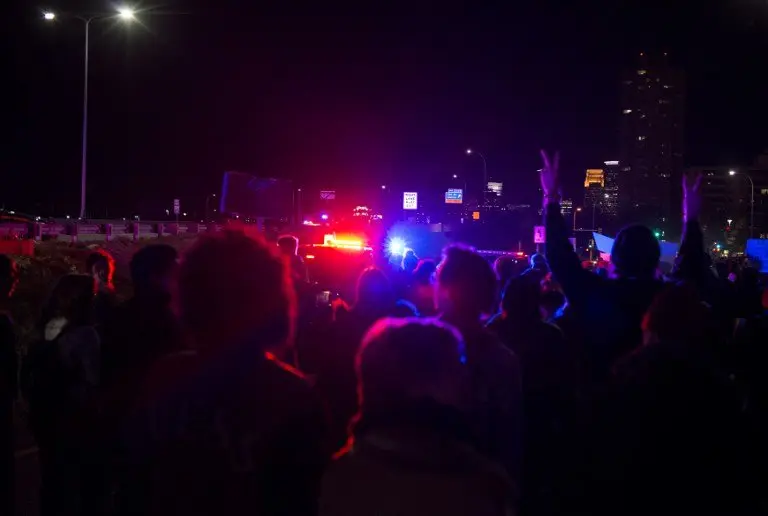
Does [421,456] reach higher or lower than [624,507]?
higher

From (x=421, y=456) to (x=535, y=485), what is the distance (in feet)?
8.71

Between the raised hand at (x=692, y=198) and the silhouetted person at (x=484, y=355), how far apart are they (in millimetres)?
2394

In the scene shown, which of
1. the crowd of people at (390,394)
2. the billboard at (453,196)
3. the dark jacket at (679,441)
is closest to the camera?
the crowd of people at (390,394)

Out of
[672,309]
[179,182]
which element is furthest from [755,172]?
[672,309]

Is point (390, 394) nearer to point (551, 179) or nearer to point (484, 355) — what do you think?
point (484, 355)

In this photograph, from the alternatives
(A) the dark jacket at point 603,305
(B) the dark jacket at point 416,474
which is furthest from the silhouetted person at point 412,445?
(A) the dark jacket at point 603,305

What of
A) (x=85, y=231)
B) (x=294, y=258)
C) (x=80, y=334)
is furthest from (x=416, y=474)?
(x=85, y=231)

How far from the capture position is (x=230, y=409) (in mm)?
2152

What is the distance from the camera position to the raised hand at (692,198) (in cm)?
521

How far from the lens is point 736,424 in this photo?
282 centimetres

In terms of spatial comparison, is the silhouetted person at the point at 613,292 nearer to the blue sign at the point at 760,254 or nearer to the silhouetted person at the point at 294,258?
the silhouetted person at the point at 294,258

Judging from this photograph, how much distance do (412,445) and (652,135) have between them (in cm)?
17353

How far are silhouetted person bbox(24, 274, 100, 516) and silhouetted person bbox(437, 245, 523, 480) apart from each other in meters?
2.34

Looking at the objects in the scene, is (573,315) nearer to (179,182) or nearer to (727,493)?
(727,493)
